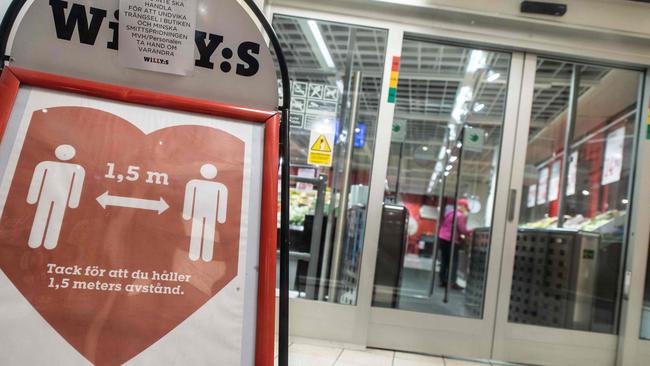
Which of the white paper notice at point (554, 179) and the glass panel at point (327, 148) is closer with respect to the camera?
the glass panel at point (327, 148)

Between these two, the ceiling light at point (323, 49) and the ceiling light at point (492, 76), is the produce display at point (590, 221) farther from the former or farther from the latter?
the ceiling light at point (323, 49)

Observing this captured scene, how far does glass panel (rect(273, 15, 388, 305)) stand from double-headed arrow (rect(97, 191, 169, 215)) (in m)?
1.95

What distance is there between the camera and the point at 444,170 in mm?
5031

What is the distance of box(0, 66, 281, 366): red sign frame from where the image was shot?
945 mm

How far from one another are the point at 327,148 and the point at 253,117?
1.81m

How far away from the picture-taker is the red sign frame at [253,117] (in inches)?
37.2

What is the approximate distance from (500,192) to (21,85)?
254 centimetres

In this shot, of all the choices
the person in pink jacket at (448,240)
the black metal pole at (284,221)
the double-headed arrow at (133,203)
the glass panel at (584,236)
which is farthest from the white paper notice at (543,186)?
the double-headed arrow at (133,203)

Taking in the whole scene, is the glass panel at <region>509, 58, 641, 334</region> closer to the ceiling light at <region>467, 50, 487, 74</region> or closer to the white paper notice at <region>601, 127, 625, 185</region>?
the white paper notice at <region>601, 127, 625, 185</region>

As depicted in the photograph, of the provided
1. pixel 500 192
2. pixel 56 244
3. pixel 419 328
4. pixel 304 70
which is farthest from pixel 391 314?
pixel 56 244

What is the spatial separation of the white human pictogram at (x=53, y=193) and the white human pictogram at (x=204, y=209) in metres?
0.22

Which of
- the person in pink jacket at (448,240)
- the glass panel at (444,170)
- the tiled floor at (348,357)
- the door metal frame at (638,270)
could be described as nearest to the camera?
the tiled floor at (348,357)

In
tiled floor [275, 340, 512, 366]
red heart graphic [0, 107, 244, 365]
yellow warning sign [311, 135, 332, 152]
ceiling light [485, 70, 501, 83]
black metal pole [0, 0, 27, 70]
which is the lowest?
tiled floor [275, 340, 512, 366]

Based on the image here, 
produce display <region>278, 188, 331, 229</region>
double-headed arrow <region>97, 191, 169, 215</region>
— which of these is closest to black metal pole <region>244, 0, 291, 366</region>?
double-headed arrow <region>97, 191, 169, 215</region>
